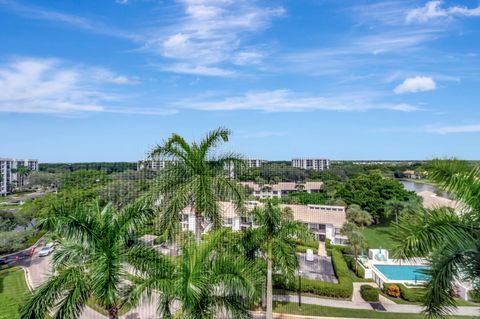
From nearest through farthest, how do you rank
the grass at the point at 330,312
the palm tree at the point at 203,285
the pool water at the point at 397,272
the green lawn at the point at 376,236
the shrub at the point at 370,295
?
the palm tree at the point at 203,285 → the grass at the point at 330,312 → the shrub at the point at 370,295 → the pool water at the point at 397,272 → the green lawn at the point at 376,236

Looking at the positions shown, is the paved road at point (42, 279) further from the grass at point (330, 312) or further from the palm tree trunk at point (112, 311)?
the grass at point (330, 312)

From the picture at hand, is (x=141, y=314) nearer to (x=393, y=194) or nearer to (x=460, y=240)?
(x=460, y=240)

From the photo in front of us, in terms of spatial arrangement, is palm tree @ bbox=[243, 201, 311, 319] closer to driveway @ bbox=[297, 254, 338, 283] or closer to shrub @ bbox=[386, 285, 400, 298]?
shrub @ bbox=[386, 285, 400, 298]

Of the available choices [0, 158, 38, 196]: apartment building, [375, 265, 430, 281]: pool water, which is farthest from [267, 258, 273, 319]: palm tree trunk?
[0, 158, 38, 196]: apartment building

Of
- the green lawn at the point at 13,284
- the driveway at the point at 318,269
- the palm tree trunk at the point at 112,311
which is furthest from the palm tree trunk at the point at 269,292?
the driveway at the point at 318,269

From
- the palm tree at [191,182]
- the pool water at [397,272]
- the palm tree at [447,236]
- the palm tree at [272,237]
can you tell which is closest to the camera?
the palm tree at [447,236]

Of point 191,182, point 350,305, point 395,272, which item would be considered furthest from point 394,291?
point 191,182

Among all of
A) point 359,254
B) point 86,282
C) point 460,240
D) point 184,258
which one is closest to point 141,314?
point 86,282

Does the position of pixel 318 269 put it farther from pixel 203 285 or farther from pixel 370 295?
pixel 203 285
